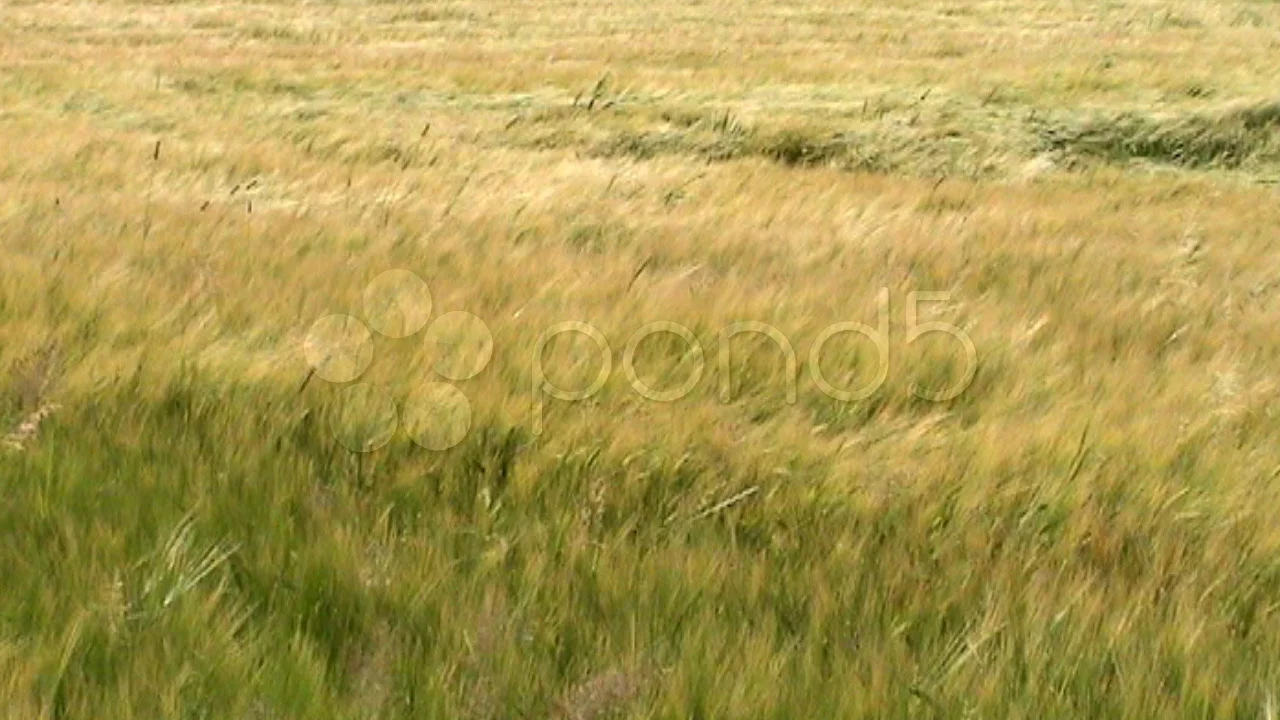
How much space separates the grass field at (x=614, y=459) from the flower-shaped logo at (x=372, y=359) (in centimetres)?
1

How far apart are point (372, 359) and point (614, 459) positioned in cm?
63

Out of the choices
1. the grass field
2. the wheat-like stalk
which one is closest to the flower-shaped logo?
the grass field

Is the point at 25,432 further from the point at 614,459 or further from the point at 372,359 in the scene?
the point at 614,459

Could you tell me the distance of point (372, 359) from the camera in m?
2.30

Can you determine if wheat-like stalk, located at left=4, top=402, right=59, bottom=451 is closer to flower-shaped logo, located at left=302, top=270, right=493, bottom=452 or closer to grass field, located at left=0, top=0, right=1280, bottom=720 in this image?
grass field, located at left=0, top=0, right=1280, bottom=720

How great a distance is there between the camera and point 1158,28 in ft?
54.5

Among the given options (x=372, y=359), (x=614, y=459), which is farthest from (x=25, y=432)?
(x=614, y=459)

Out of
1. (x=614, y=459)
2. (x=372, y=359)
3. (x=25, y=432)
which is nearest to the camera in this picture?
(x=25, y=432)

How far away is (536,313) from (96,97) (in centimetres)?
778

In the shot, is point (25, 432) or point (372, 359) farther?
point (372, 359)

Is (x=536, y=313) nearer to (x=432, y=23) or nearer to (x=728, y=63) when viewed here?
(x=728, y=63)

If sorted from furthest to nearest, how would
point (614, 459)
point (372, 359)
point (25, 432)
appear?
1. point (372, 359)
2. point (614, 459)
3. point (25, 432)

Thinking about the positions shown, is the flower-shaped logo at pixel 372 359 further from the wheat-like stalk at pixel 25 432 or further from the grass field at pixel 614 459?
the wheat-like stalk at pixel 25 432

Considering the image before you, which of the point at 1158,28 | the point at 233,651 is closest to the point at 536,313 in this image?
the point at 233,651
